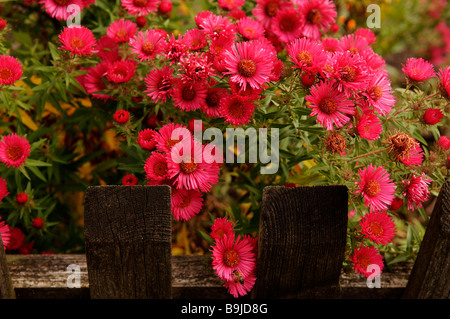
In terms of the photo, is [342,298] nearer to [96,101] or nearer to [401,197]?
[401,197]

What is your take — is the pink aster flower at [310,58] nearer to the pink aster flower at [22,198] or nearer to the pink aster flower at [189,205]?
the pink aster flower at [189,205]

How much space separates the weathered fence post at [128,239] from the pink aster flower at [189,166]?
77mm

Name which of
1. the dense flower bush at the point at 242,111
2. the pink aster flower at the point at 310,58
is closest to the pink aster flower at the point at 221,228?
the dense flower bush at the point at 242,111

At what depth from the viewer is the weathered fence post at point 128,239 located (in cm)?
90

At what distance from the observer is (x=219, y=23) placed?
1.14 meters

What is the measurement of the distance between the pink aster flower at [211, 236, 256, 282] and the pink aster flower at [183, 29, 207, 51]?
516 millimetres

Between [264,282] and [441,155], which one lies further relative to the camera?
[441,155]

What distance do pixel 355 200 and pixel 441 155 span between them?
33 cm

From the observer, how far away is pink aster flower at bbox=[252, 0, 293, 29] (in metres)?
1.36

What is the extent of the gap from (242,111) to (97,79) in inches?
20.6

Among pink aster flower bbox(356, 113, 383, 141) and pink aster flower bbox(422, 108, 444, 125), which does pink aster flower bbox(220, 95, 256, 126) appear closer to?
pink aster flower bbox(356, 113, 383, 141)

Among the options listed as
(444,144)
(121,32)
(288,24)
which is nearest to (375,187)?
(444,144)
